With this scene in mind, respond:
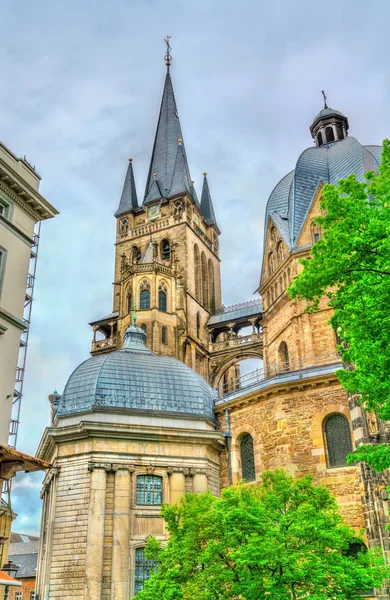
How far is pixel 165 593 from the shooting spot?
1688cm

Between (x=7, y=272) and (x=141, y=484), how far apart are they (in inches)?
477

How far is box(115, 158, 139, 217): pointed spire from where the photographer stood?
7138 centimetres

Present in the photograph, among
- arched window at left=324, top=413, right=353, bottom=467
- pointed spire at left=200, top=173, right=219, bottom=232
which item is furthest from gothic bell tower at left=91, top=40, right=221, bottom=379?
arched window at left=324, top=413, right=353, bottom=467

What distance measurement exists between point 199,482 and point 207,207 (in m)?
51.4

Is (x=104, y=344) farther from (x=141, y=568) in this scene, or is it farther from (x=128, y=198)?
(x=141, y=568)

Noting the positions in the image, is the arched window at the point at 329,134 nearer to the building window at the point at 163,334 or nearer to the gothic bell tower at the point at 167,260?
the gothic bell tower at the point at 167,260

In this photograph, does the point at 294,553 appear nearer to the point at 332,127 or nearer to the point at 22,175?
the point at 22,175

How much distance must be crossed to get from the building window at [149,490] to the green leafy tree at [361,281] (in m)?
14.9

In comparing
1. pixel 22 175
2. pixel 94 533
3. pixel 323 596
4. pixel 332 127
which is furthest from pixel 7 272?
pixel 332 127

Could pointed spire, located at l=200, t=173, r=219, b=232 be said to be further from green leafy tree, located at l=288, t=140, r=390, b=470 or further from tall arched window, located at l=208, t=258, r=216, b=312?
green leafy tree, located at l=288, t=140, r=390, b=470

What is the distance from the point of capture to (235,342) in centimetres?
6066

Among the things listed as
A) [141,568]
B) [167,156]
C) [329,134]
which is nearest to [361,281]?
[141,568]

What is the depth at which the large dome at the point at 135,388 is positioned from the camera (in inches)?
1163

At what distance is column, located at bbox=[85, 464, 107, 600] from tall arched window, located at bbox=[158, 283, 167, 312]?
30916 mm
